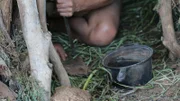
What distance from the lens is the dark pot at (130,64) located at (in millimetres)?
2438

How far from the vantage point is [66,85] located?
2.36 meters

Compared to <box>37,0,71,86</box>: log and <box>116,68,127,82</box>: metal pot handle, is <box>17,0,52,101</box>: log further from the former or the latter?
<box>116,68,127,82</box>: metal pot handle

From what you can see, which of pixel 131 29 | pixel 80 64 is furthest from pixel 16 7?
pixel 131 29

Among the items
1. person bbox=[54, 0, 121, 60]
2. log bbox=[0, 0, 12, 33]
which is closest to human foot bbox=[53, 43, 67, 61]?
person bbox=[54, 0, 121, 60]

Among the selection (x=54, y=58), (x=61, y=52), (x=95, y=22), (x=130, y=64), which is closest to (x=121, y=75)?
(x=130, y=64)

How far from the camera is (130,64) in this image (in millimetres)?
2619

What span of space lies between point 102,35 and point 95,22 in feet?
0.37

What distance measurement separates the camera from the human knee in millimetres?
2902

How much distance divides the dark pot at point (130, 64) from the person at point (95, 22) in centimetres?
30

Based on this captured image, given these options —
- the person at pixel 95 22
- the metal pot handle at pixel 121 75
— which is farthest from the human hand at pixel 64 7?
the metal pot handle at pixel 121 75

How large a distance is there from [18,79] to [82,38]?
879 millimetres

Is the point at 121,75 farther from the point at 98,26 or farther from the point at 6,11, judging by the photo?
the point at 6,11

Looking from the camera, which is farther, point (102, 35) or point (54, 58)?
point (102, 35)

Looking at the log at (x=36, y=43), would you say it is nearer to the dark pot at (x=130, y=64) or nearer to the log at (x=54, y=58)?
the log at (x=54, y=58)
